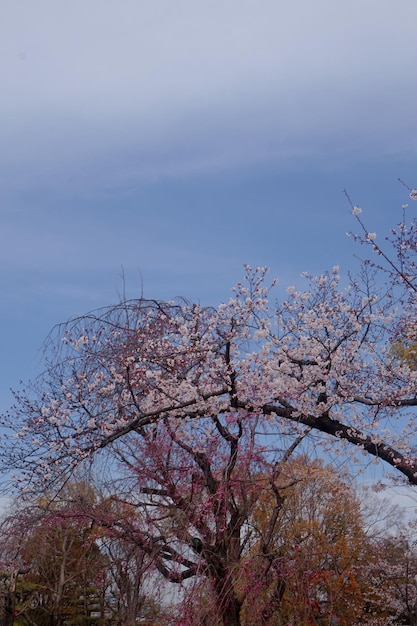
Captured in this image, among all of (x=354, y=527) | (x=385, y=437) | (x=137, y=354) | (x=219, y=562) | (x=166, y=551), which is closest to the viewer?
(x=385, y=437)

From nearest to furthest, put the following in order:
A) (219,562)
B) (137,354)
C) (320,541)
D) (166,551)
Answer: (137,354) < (219,562) < (166,551) < (320,541)

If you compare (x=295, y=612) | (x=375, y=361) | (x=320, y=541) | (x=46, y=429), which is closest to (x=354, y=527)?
(x=320, y=541)

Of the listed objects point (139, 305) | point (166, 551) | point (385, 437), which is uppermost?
point (139, 305)

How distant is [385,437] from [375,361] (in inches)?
39.5

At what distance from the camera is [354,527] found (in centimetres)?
1934

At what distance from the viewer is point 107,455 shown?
30.5ft

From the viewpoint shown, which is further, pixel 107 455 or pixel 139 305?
pixel 139 305

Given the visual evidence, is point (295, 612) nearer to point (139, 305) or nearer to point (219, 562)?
point (219, 562)

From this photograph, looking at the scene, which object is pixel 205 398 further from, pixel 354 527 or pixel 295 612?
pixel 354 527

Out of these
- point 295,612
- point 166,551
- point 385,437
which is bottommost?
point 295,612

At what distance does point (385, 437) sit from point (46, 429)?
13.7 feet

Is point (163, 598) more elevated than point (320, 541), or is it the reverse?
point (320, 541)

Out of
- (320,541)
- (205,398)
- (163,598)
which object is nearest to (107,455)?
(205,398)

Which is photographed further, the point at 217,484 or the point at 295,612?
the point at 295,612
